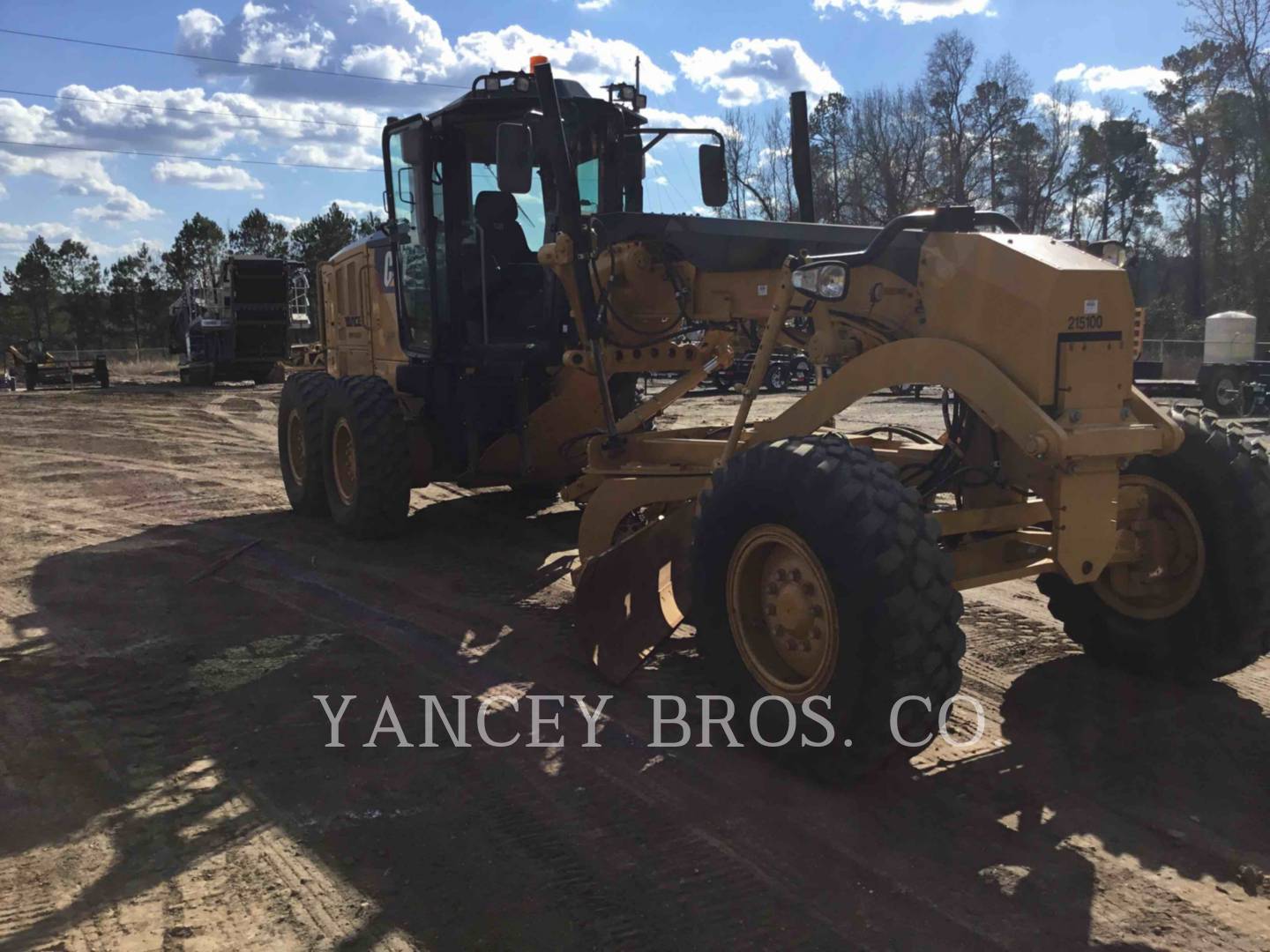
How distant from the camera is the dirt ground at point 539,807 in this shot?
324 centimetres

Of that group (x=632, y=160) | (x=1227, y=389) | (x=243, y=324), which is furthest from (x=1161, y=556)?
(x=243, y=324)

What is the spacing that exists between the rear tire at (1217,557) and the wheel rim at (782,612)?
1.81 metres

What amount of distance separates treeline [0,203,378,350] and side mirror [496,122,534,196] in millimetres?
53727

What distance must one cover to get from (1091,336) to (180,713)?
4.23 m

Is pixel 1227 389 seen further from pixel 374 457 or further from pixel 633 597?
pixel 633 597

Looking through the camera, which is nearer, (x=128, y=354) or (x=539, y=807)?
(x=539, y=807)

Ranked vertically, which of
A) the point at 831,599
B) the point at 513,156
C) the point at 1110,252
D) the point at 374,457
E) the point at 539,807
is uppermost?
the point at 513,156

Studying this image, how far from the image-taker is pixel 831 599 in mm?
4004

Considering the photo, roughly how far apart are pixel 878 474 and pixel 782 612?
72 cm

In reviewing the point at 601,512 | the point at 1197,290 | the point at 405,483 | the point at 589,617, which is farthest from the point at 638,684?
the point at 1197,290

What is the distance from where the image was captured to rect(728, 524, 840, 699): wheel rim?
4098mm

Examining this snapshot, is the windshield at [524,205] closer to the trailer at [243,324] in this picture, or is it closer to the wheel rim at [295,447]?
the wheel rim at [295,447]

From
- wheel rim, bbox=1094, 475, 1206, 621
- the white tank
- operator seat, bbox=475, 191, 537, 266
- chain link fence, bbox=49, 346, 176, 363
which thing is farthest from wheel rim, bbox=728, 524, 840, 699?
chain link fence, bbox=49, 346, 176, 363

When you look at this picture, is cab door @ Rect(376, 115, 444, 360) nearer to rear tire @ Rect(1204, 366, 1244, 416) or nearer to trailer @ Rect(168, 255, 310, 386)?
rear tire @ Rect(1204, 366, 1244, 416)
